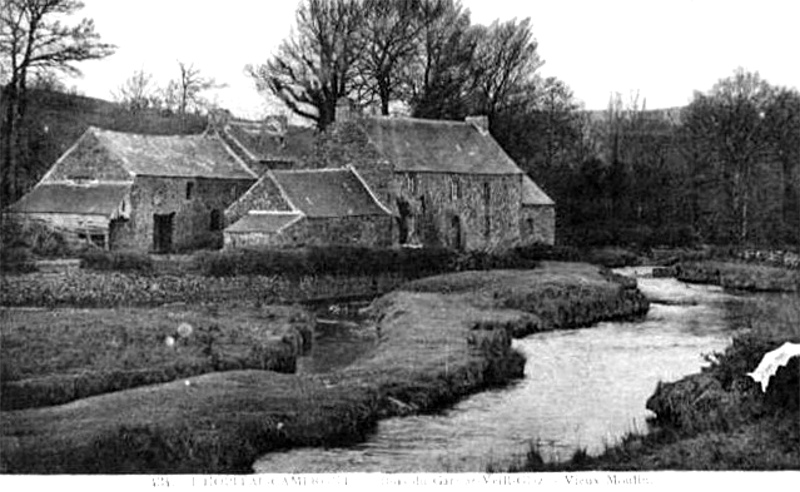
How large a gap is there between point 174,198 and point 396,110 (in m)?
15.1

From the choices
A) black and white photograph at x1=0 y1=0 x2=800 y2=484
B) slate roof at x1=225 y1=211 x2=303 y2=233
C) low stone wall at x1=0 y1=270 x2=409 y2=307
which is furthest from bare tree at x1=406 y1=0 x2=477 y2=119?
low stone wall at x1=0 y1=270 x2=409 y2=307

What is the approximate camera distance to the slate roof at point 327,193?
1543 inches

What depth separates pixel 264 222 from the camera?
37969 mm

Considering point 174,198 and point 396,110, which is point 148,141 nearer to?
point 174,198

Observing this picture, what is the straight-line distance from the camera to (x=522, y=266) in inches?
1585

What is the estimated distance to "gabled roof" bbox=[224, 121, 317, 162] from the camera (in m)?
51.5

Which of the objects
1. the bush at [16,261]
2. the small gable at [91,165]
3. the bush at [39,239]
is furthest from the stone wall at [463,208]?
the bush at [16,261]

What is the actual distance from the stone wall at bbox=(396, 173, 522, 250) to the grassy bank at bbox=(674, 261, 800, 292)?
9.24m

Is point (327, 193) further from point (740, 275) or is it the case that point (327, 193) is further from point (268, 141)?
point (740, 275)

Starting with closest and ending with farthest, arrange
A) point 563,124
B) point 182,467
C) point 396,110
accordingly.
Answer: point 182,467 → point 396,110 → point 563,124

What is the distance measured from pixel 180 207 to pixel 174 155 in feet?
10.0

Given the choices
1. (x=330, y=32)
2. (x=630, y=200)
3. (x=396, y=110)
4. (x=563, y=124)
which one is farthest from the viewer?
(x=563, y=124)

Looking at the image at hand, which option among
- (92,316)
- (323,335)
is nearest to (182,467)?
(92,316)

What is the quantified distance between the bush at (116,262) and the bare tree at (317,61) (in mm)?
15615
